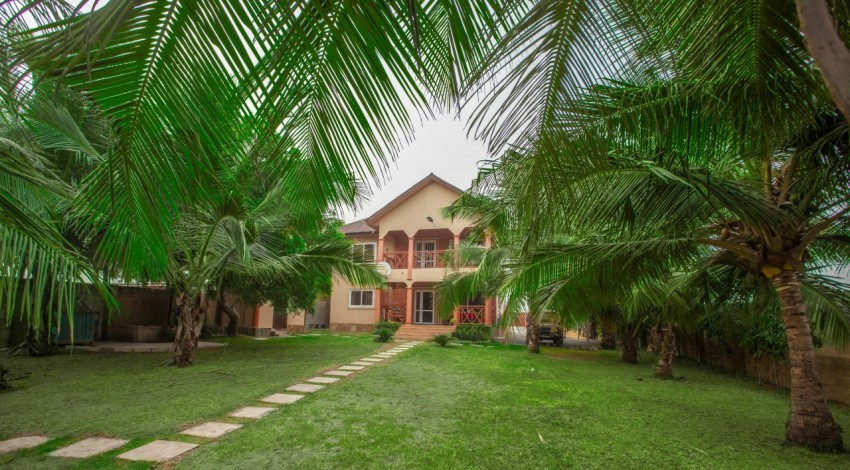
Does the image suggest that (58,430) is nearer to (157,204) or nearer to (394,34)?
(157,204)

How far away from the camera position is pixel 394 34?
108 centimetres

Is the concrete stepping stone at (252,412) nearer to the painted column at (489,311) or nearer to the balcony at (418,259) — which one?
the painted column at (489,311)

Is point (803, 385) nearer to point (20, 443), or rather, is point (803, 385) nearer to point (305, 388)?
point (305, 388)

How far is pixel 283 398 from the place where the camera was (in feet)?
19.1

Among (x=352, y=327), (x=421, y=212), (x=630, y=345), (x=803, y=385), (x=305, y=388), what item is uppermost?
(x=421, y=212)

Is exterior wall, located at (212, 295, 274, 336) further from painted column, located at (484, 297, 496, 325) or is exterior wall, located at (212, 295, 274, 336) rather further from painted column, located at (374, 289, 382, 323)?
painted column, located at (484, 297, 496, 325)

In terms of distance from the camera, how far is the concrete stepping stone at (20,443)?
12.2 feet

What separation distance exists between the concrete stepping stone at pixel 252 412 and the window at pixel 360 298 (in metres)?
16.2

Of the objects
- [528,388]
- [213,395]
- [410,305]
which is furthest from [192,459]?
[410,305]

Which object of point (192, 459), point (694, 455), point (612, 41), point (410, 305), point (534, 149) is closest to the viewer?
point (612, 41)

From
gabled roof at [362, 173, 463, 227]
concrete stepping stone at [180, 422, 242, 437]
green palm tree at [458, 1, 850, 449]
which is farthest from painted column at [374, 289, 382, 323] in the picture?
concrete stepping stone at [180, 422, 242, 437]

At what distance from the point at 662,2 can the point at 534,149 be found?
88cm

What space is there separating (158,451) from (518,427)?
3.48 m

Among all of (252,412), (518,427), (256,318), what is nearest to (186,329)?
(252,412)
